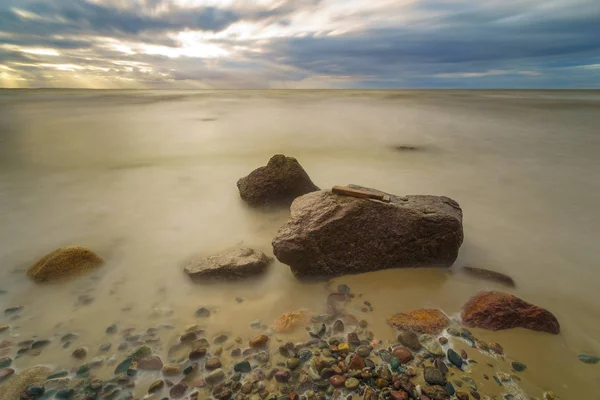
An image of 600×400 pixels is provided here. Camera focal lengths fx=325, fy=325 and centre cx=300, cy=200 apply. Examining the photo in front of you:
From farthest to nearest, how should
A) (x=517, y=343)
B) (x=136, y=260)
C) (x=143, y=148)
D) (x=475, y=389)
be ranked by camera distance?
1. (x=143, y=148)
2. (x=136, y=260)
3. (x=517, y=343)
4. (x=475, y=389)

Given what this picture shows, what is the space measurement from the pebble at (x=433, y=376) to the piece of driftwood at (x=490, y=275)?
150cm

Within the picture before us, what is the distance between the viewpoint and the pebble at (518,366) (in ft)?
7.11

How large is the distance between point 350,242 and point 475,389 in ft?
4.99

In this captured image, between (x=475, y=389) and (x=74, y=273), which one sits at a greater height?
(x=475, y=389)

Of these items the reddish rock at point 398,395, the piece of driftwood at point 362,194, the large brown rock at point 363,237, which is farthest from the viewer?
the piece of driftwood at point 362,194

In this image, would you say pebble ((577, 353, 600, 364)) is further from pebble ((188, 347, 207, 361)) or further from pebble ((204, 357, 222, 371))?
pebble ((188, 347, 207, 361))

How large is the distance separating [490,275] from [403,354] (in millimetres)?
1608

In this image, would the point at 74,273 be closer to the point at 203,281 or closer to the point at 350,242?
the point at 203,281

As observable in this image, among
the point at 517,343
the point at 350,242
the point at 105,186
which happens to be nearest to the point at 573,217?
the point at 517,343

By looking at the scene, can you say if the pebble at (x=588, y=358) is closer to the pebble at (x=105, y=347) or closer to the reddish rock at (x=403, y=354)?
the reddish rock at (x=403, y=354)

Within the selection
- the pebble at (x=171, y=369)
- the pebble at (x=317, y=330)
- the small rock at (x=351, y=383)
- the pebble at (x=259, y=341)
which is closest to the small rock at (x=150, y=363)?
the pebble at (x=171, y=369)

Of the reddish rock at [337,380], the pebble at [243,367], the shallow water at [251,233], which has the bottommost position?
the shallow water at [251,233]

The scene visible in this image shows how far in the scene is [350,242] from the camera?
10.4 feet

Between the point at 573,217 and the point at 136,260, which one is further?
the point at 573,217
